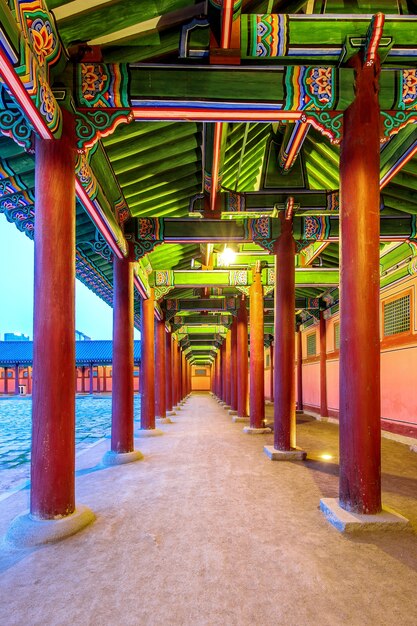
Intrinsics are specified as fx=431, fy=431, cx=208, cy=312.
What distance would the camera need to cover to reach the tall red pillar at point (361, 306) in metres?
3.94

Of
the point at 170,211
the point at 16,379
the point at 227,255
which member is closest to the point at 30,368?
the point at 16,379

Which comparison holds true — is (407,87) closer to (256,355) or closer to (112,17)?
(112,17)

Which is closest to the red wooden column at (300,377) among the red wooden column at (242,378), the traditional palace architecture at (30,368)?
the red wooden column at (242,378)

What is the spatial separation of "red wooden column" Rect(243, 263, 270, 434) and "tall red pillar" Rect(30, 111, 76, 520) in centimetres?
650

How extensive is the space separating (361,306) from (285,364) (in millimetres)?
3240

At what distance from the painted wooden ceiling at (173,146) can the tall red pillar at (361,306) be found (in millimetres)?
863

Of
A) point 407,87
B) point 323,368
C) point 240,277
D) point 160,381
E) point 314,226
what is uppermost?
point 407,87

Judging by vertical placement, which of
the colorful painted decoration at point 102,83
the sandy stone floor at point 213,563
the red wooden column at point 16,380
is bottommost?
the red wooden column at point 16,380

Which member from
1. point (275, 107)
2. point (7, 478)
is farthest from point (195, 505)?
point (275, 107)

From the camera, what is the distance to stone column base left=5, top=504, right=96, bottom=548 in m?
3.57

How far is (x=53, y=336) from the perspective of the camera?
387 cm

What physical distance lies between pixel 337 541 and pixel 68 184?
12.9 ft

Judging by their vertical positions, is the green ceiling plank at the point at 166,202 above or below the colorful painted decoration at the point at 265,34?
below

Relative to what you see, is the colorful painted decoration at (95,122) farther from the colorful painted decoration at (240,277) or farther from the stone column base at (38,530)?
the colorful painted decoration at (240,277)
